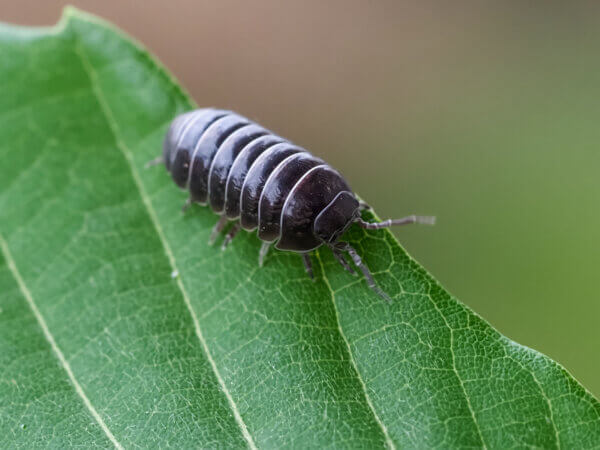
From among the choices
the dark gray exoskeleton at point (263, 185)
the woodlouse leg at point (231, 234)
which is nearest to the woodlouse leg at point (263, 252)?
the dark gray exoskeleton at point (263, 185)

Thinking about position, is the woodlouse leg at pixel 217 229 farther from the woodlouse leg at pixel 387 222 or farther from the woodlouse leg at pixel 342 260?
the woodlouse leg at pixel 387 222

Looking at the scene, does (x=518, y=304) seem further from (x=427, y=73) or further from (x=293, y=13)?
(x=293, y=13)

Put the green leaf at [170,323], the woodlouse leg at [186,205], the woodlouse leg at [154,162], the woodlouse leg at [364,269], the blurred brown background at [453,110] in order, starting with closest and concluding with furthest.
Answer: the green leaf at [170,323] < the woodlouse leg at [364,269] < the woodlouse leg at [186,205] < the woodlouse leg at [154,162] < the blurred brown background at [453,110]

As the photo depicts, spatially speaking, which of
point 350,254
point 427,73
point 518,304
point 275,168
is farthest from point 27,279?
point 427,73

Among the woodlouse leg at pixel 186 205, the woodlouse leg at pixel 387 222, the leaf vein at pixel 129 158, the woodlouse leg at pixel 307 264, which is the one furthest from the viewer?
the woodlouse leg at pixel 186 205

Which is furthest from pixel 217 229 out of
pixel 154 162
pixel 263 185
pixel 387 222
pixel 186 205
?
pixel 387 222

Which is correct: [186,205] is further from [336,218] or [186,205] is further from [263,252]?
[336,218]
